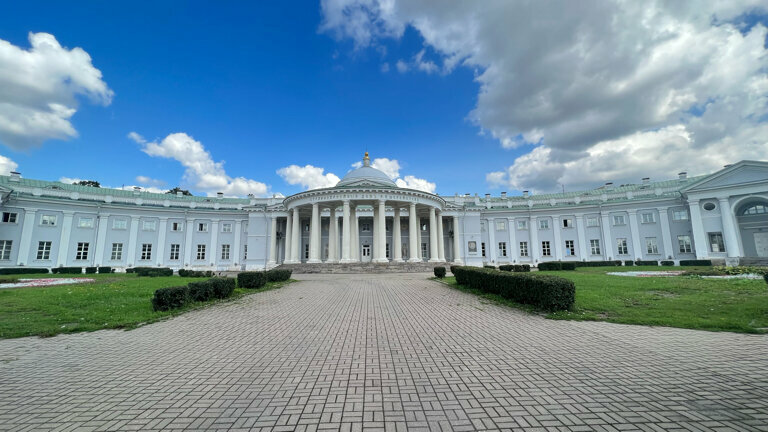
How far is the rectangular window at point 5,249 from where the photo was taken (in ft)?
103

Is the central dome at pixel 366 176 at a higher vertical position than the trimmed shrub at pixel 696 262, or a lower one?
higher

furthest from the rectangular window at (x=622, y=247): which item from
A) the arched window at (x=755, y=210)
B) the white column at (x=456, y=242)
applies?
the white column at (x=456, y=242)

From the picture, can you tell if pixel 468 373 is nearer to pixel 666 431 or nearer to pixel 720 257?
pixel 666 431

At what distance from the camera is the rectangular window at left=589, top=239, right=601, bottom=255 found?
40.6 metres

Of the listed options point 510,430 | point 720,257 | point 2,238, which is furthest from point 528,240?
point 2,238

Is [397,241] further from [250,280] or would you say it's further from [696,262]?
[696,262]

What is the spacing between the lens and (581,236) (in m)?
41.3

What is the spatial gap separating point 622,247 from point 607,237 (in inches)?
76.4

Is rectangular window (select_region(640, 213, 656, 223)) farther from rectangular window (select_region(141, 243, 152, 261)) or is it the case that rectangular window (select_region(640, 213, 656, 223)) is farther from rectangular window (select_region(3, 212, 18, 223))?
rectangular window (select_region(3, 212, 18, 223))

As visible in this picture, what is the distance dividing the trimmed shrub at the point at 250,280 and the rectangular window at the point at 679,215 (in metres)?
44.5

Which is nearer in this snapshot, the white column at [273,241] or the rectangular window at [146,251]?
the rectangular window at [146,251]

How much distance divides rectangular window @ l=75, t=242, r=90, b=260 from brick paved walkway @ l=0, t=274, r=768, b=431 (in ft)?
128

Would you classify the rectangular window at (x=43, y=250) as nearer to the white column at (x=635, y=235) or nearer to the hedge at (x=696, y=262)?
the white column at (x=635, y=235)

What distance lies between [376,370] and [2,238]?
154ft
